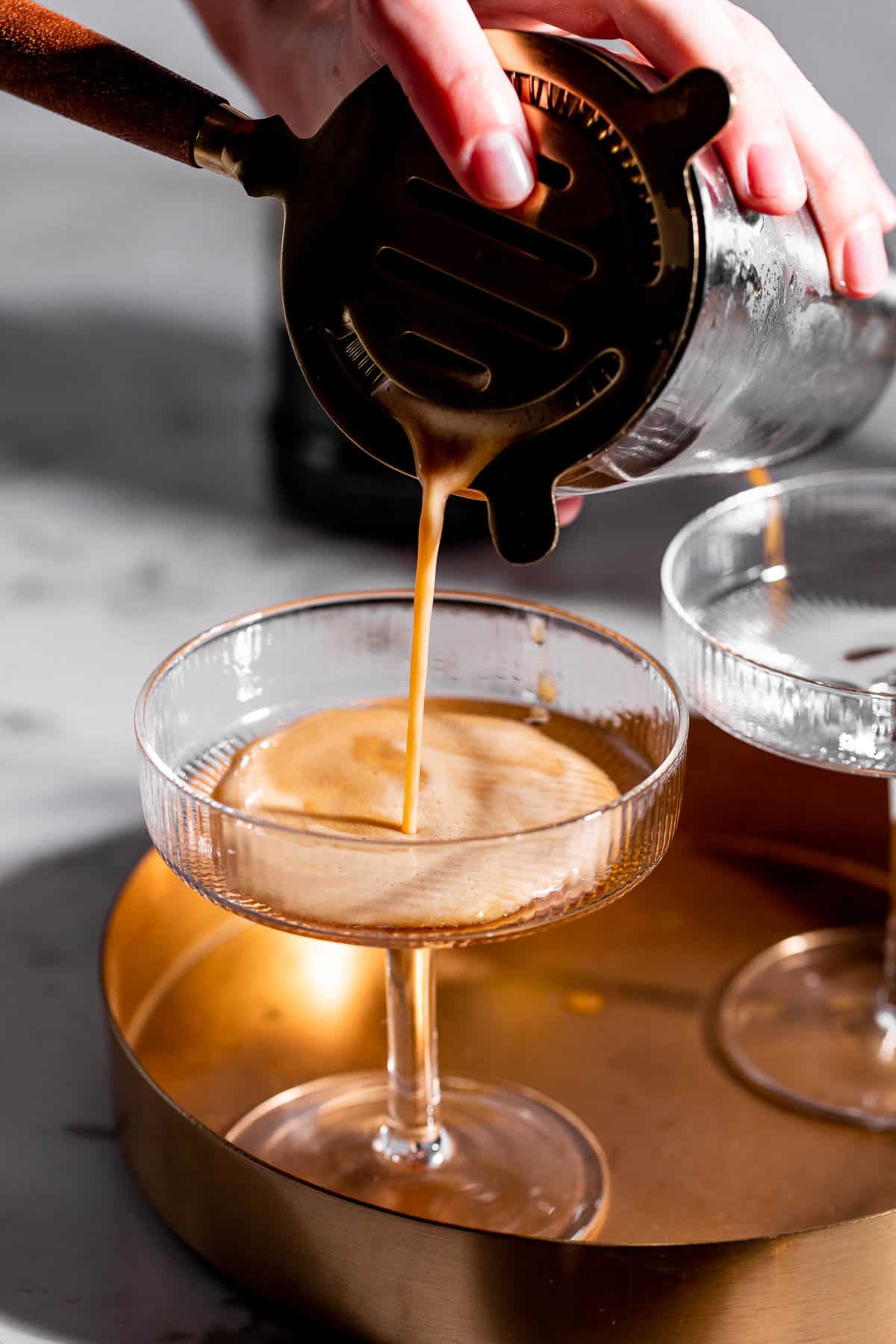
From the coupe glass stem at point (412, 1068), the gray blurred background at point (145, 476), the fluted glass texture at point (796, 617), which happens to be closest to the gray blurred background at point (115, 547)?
the gray blurred background at point (145, 476)

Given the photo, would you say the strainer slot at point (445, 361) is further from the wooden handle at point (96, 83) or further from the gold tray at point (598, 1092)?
the gold tray at point (598, 1092)

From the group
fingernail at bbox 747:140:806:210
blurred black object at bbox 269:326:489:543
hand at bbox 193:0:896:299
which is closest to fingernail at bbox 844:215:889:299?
hand at bbox 193:0:896:299

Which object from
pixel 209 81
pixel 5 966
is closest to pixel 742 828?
pixel 5 966

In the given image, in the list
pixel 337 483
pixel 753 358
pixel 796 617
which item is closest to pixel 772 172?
pixel 753 358

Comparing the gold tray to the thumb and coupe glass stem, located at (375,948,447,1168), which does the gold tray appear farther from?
the thumb

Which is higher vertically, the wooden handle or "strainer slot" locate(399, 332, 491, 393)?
the wooden handle

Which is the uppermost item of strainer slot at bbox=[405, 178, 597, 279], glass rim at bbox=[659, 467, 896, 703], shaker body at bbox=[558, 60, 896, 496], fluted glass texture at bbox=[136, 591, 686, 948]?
strainer slot at bbox=[405, 178, 597, 279]
